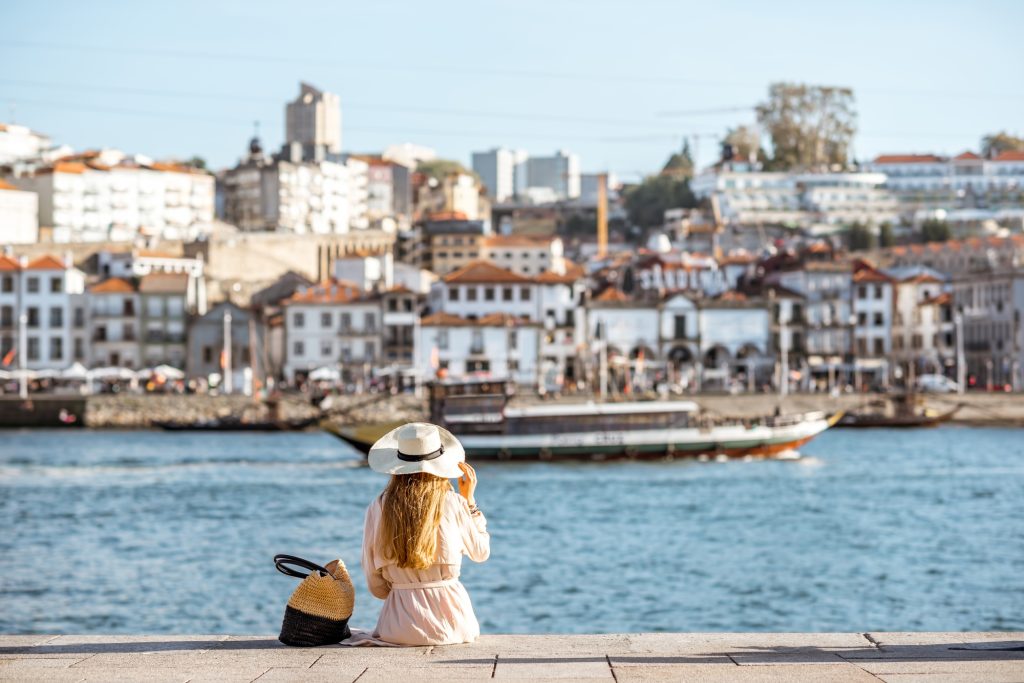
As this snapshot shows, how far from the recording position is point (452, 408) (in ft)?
199

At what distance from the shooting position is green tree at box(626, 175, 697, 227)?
160875mm

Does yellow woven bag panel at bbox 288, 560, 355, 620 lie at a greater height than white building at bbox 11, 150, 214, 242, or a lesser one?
lesser

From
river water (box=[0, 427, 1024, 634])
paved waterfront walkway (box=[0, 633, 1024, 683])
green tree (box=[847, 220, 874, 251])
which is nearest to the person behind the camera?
paved waterfront walkway (box=[0, 633, 1024, 683])

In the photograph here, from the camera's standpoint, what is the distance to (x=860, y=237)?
141875 mm

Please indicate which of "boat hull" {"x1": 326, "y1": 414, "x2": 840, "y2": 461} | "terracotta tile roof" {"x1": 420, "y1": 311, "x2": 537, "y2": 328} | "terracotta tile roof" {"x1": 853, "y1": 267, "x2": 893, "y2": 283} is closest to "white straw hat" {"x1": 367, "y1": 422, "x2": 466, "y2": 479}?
"boat hull" {"x1": 326, "y1": 414, "x2": 840, "y2": 461}

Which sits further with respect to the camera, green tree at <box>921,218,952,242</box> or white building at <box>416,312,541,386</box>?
green tree at <box>921,218,952,242</box>

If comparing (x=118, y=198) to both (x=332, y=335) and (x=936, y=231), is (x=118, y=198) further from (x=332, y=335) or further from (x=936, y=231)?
(x=936, y=231)

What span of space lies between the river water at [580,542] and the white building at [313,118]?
126 meters

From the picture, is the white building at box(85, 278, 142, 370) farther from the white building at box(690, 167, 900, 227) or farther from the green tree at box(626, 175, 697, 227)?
the green tree at box(626, 175, 697, 227)

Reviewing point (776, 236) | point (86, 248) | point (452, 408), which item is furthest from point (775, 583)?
point (776, 236)

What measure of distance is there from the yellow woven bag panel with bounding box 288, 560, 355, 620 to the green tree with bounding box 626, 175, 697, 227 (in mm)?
151012

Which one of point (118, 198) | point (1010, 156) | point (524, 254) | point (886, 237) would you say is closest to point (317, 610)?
point (524, 254)

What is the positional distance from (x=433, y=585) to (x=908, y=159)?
167412 mm

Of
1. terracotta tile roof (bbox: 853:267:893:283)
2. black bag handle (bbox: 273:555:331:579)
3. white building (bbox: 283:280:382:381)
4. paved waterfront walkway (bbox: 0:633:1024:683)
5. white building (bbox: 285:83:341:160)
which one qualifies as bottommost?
paved waterfront walkway (bbox: 0:633:1024:683)
